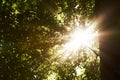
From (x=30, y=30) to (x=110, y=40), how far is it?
7868 mm

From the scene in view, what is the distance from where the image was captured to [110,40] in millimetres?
3174

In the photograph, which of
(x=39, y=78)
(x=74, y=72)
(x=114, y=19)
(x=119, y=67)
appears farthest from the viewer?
(x=74, y=72)

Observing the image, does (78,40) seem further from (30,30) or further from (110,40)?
(110,40)

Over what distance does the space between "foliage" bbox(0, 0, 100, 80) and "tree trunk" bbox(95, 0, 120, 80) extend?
24.3 feet

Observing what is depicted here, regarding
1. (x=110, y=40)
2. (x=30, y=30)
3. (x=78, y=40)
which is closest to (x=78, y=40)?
(x=78, y=40)

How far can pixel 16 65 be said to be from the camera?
10.7 metres

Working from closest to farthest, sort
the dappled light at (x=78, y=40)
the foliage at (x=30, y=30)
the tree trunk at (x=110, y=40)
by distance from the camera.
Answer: the tree trunk at (x=110, y=40), the foliage at (x=30, y=30), the dappled light at (x=78, y=40)

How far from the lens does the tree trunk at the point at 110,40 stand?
295 cm

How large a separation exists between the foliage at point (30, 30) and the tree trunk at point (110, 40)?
24.3 ft

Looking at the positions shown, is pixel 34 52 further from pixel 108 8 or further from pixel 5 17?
pixel 108 8

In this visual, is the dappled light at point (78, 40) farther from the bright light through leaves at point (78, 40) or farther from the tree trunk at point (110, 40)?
the tree trunk at point (110, 40)

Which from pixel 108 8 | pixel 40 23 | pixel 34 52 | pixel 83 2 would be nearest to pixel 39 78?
pixel 34 52

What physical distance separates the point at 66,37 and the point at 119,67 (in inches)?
361

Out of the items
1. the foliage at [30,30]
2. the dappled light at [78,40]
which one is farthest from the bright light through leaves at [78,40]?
the foliage at [30,30]
